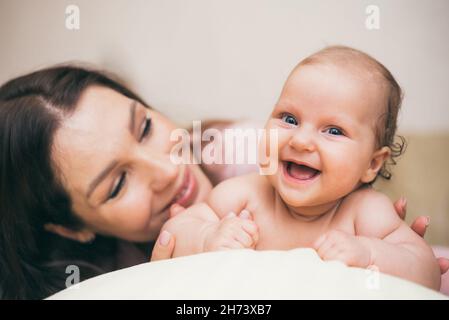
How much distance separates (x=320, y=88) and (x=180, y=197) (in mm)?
407

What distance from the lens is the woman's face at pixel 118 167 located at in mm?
932

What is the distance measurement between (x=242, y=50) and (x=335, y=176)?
1.43 feet

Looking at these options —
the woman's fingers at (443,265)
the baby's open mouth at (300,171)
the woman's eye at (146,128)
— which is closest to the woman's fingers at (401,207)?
the woman's fingers at (443,265)

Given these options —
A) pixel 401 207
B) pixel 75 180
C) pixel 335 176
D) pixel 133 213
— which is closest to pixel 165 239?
pixel 133 213

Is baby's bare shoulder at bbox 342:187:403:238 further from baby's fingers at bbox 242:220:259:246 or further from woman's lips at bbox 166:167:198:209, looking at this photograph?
woman's lips at bbox 166:167:198:209

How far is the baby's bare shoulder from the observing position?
2.70 ft

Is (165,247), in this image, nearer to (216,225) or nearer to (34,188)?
(216,225)

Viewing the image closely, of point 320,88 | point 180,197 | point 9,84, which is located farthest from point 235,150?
point 9,84

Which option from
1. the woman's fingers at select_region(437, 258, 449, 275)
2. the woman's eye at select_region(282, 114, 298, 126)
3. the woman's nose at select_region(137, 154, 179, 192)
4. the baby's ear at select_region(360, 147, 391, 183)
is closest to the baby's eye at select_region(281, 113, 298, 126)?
the woman's eye at select_region(282, 114, 298, 126)

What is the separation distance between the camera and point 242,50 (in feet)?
3.62

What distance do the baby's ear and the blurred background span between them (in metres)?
0.19

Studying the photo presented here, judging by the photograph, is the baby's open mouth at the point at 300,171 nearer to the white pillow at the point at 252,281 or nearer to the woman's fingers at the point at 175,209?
the white pillow at the point at 252,281
